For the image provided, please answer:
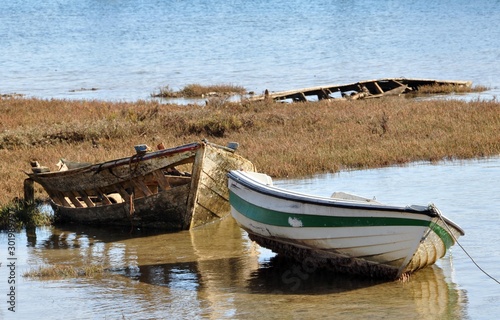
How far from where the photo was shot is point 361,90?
27.7 m

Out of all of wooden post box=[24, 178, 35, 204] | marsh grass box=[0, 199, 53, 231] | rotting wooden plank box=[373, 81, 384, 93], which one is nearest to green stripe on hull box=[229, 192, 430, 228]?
marsh grass box=[0, 199, 53, 231]

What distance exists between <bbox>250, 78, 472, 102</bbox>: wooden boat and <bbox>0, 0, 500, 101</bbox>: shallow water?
8.21ft

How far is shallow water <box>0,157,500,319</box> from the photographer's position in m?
9.72

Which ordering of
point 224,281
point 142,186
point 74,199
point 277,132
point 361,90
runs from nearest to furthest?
point 224,281 → point 142,186 → point 74,199 → point 277,132 → point 361,90

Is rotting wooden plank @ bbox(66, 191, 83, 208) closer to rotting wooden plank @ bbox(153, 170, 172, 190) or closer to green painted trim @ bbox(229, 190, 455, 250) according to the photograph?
rotting wooden plank @ bbox(153, 170, 172, 190)

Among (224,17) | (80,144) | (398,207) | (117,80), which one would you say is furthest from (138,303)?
(224,17)

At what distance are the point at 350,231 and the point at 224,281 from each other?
1714mm

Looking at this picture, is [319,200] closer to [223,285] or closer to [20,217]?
[223,285]

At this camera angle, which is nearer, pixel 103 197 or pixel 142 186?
pixel 142 186

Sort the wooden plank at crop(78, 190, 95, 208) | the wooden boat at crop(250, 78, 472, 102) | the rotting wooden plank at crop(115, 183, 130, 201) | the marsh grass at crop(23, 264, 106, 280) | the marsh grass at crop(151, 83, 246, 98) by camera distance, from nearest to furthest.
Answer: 1. the marsh grass at crop(23, 264, 106, 280)
2. the rotting wooden plank at crop(115, 183, 130, 201)
3. the wooden plank at crop(78, 190, 95, 208)
4. the wooden boat at crop(250, 78, 472, 102)
5. the marsh grass at crop(151, 83, 246, 98)

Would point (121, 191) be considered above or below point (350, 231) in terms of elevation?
above

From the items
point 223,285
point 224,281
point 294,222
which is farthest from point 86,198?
point 294,222

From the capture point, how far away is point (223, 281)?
1087cm

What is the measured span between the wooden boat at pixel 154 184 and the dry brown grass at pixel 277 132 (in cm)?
141
